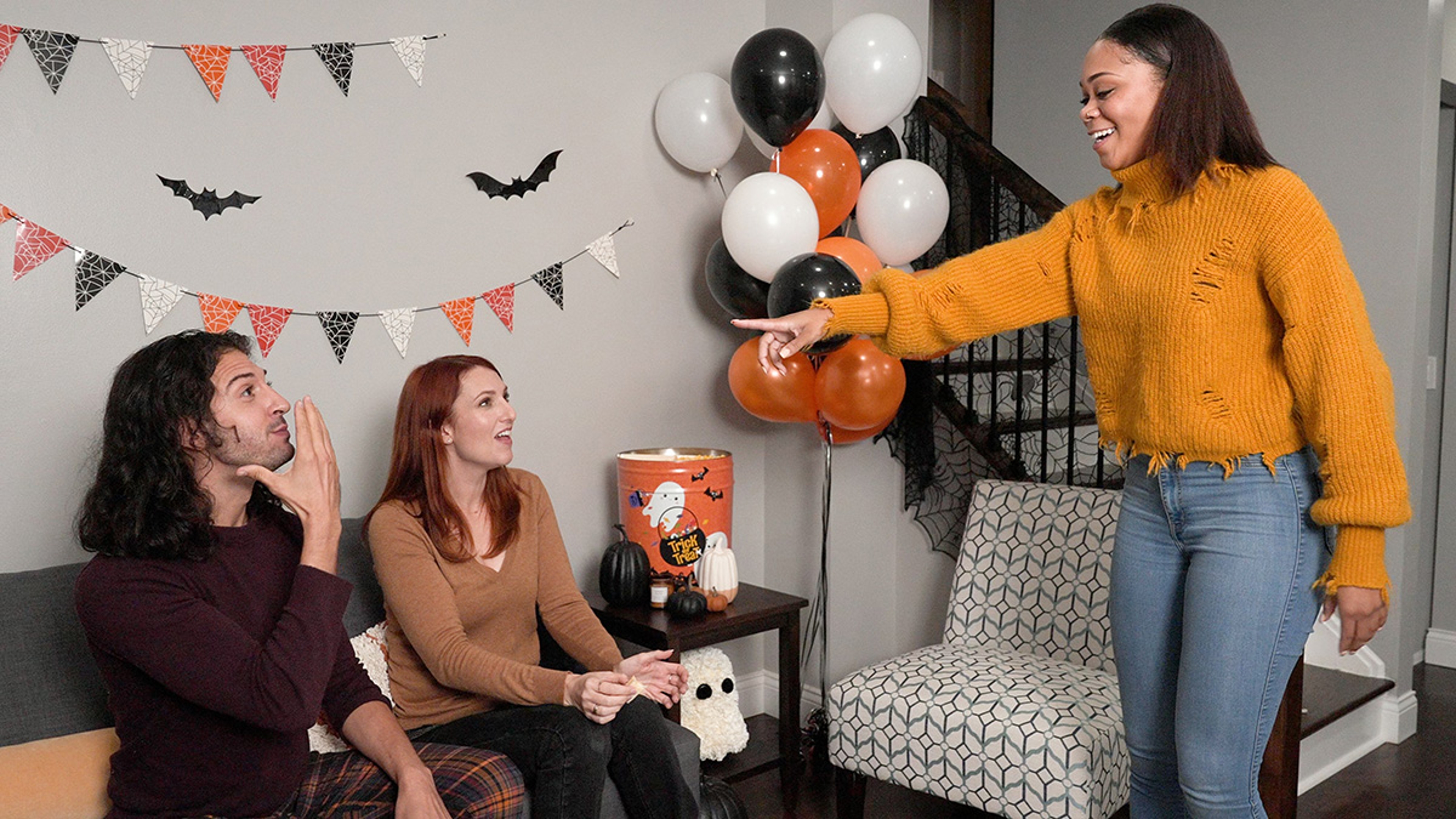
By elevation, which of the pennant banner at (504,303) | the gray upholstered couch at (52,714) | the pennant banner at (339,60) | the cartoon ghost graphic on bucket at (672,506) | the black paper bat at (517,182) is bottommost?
the gray upholstered couch at (52,714)

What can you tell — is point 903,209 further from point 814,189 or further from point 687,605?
point 687,605

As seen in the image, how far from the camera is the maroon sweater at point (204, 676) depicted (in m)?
1.51

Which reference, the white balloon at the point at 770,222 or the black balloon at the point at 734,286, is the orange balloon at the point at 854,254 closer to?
the white balloon at the point at 770,222

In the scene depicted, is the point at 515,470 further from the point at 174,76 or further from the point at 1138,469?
the point at 1138,469

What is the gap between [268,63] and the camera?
7.71 ft

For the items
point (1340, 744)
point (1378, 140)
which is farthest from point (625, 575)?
point (1378, 140)

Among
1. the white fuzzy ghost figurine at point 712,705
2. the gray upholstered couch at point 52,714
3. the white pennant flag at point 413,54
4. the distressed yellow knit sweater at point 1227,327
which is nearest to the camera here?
the distressed yellow knit sweater at point 1227,327

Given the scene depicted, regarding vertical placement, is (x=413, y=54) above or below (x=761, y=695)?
above

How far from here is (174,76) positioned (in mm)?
2242

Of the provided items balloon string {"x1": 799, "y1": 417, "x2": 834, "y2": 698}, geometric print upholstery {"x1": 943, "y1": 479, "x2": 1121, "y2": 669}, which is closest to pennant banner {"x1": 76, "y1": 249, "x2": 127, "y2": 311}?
balloon string {"x1": 799, "y1": 417, "x2": 834, "y2": 698}

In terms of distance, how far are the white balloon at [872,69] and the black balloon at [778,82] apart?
0.12 metres

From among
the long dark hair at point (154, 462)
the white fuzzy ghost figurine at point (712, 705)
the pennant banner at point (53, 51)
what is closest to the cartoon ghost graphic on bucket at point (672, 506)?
the white fuzzy ghost figurine at point (712, 705)

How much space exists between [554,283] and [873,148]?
925mm

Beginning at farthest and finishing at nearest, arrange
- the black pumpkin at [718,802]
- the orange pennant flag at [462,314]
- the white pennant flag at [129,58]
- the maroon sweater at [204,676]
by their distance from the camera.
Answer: the orange pennant flag at [462,314], the white pennant flag at [129,58], the black pumpkin at [718,802], the maroon sweater at [204,676]
